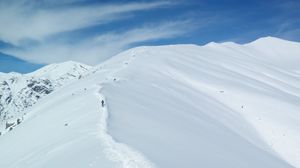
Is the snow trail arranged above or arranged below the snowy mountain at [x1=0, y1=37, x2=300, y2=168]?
above

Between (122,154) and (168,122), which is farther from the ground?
(122,154)

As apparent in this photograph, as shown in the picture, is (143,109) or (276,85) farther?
(276,85)

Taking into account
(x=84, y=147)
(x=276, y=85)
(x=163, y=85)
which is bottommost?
(x=276, y=85)

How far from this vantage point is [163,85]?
26438 millimetres

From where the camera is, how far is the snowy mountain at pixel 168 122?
11.0 m

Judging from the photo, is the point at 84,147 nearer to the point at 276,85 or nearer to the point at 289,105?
the point at 289,105

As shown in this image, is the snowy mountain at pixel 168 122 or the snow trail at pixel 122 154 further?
the snowy mountain at pixel 168 122

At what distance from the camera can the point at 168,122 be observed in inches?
647

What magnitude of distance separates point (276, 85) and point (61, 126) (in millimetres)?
25252

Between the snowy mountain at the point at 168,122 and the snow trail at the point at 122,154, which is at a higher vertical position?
the snow trail at the point at 122,154

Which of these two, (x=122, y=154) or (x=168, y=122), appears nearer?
(x=122, y=154)

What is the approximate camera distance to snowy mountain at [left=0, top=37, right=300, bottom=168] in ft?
36.0

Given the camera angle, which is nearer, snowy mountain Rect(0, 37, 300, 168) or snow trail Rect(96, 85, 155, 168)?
snow trail Rect(96, 85, 155, 168)

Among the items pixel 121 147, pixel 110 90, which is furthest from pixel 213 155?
pixel 110 90
